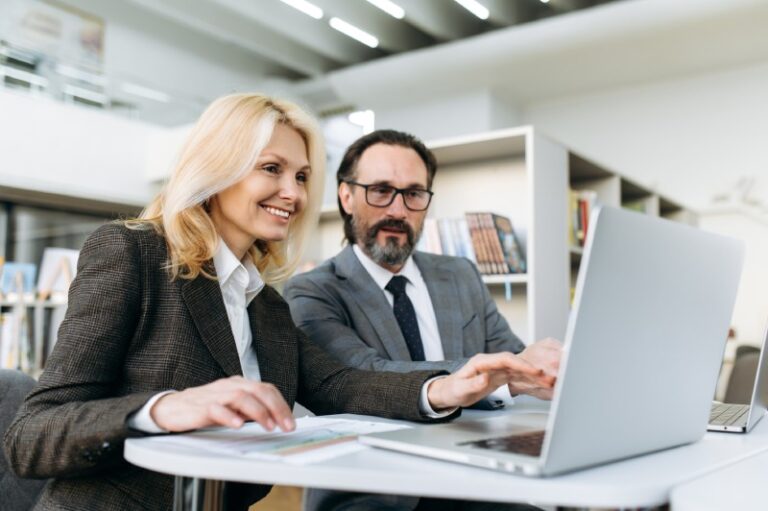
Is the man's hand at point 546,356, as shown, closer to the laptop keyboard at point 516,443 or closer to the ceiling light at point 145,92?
the laptop keyboard at point 516,443

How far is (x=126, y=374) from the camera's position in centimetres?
104

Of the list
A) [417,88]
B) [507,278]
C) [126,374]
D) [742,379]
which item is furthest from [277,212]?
[417,88]

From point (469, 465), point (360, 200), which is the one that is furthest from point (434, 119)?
point (469, 465)

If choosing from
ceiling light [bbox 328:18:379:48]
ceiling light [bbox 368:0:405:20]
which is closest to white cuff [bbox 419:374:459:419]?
ceiling light [bbox 368:0:405:20]

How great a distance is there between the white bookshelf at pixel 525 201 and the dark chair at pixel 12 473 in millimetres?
1832

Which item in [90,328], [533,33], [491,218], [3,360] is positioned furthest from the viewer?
[533,33]

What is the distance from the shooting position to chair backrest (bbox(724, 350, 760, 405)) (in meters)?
2.84

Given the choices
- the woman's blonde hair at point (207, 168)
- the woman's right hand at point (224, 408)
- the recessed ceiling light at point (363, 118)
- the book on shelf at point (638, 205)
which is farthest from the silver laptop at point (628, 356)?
the recessed ceiling light at point (363, 118)

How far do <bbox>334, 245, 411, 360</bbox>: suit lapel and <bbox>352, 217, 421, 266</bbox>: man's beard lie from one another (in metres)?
0.06

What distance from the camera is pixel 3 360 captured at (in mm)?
4426

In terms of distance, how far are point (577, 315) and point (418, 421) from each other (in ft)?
1.78

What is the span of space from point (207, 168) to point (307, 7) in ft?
20.2

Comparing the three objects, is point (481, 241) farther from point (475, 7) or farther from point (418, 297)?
point (475, 7)

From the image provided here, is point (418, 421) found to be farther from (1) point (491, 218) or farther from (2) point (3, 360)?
(2) point (3, 360)
